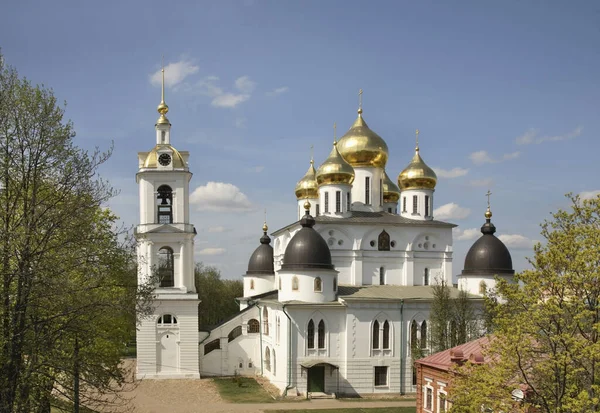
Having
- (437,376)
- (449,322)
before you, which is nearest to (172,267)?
(449,322)

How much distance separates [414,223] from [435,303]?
6.92 m

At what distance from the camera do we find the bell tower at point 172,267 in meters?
30.2

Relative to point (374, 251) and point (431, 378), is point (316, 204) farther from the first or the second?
point (431, 378)

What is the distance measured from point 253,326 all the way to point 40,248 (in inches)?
928

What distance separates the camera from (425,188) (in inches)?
1388

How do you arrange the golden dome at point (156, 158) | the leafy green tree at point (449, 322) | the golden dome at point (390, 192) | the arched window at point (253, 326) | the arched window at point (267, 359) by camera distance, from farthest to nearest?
the golden dome at point (390, 192), the arched window at point (253, 326), the arched window at point (267, 359), the golden dome at point (156, 158), the leafy green tree at point (449, 322)

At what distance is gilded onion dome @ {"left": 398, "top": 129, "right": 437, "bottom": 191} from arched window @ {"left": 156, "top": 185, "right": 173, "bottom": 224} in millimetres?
13513

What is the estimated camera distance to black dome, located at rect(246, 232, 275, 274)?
40531 mm

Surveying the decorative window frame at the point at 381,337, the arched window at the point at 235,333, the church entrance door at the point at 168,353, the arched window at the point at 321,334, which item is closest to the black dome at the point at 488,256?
the decorative window frame at the point at 381,337

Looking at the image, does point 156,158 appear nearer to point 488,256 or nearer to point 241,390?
point 241,390

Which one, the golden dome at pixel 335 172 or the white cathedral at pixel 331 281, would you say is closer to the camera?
the white cathedral at pixel 331 281

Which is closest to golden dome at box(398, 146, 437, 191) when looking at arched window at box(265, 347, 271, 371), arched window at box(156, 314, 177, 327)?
arched window at box(265, 347, 271, 371)

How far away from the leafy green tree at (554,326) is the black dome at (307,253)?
15.5 meters

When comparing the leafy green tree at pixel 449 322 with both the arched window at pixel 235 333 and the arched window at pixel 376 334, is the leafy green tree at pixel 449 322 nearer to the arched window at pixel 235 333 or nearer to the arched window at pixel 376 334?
the arched window at pixel 376 334
